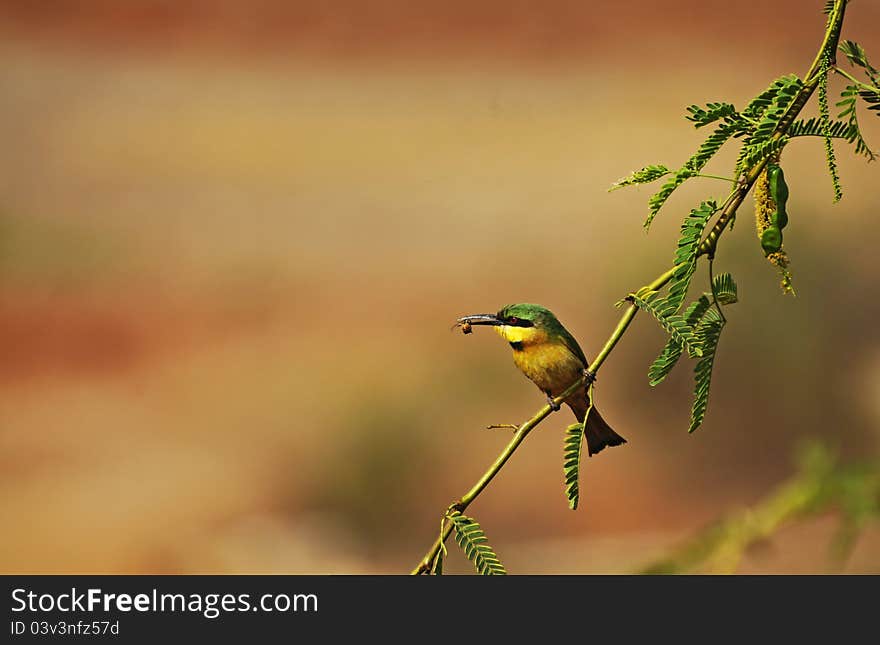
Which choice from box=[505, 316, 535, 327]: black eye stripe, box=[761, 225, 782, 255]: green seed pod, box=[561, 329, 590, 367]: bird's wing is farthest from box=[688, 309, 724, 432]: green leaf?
box=[561, 329, 590, 367]: bird's wing

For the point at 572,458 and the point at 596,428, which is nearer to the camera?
the point at 572,458

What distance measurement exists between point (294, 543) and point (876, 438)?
5006 mm

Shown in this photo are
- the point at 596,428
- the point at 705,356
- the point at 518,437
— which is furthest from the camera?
the point at 596,428

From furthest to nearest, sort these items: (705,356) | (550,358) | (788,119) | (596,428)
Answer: (596,428)
(550,358)
(705,356)
(788,119)

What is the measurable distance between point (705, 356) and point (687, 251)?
6.2 inches

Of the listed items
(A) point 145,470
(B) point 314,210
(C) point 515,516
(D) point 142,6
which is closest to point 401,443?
(C) point 515,516

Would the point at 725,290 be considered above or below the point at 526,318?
below

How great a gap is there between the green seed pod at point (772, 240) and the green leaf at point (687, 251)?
0.22 feet

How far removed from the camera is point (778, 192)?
116 centimetres

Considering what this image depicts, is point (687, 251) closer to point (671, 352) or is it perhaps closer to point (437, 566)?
point (671, 352)

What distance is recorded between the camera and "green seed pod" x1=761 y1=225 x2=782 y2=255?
116 cm

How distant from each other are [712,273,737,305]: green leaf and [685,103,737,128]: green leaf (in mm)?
198

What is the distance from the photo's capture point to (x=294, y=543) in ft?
27.2

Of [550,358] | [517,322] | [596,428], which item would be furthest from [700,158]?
[596,428]
